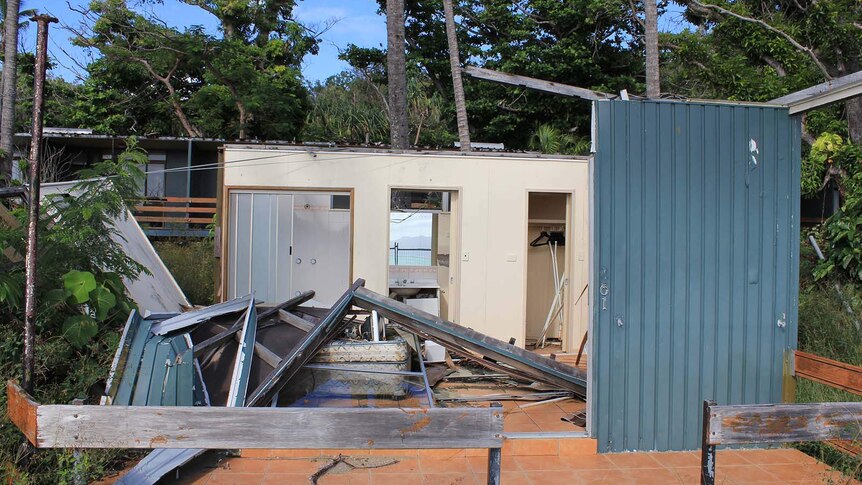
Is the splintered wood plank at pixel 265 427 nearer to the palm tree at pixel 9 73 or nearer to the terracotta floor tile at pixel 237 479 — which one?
the terracotta floor tile at pixel 237 479

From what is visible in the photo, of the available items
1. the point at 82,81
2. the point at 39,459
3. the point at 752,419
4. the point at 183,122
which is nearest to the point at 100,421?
the point at 39,459

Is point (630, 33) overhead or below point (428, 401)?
overhead

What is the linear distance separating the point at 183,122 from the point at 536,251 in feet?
45.6

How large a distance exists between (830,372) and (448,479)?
2.72 m

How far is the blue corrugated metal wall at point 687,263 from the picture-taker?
15.7 feet

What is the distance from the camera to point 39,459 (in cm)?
407

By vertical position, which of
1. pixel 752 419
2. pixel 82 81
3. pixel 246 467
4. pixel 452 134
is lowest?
pixel 246 467

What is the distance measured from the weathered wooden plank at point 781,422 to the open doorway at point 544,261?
6.26 metres

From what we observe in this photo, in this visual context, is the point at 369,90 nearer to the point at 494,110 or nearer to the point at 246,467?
the point at 494,110

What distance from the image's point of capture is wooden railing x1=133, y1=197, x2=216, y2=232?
1517cm

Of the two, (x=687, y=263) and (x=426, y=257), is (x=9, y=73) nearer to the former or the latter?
(x=426, y=257)

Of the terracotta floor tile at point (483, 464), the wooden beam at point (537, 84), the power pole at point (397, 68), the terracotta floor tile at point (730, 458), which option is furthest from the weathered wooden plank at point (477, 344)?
the power pole at point (397, 68)

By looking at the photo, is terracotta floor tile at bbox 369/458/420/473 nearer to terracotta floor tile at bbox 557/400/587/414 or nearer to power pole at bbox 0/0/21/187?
terracotta floor tile at bbox 557/400/587/414

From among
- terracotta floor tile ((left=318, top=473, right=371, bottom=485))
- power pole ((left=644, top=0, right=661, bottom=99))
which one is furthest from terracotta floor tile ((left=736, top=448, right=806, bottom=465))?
power pole ((left=644, top=0, right=661, bottom=99))
